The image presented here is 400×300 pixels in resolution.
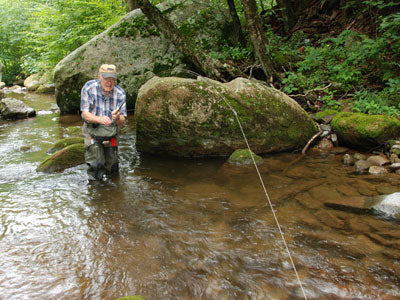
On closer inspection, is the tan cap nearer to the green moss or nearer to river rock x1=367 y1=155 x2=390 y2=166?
river rock x1=367 y1=155 x2=390 y2=166

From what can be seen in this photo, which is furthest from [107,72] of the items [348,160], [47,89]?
[47,89]

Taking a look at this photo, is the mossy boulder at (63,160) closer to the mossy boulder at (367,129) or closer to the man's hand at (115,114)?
the man's hand at (115,114)

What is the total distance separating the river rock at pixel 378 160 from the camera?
517cm

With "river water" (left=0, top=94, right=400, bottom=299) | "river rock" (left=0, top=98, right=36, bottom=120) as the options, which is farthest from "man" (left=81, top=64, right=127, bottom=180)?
"river rock" (left=0, top=98, right=36, bottom=120)

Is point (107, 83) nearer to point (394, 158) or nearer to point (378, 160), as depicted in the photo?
point (378, 160)

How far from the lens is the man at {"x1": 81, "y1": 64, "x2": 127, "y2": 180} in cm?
458

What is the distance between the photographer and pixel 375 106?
6230 mm

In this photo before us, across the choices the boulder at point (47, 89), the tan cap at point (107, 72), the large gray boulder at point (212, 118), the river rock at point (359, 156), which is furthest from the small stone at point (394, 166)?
the boulder at point (47, 89)

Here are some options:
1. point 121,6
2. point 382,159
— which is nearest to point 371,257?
point 382,159

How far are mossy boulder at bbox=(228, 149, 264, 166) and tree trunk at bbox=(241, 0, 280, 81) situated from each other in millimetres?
3676

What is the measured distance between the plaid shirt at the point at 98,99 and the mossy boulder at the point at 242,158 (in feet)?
7.53

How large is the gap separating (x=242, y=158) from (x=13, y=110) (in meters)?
10.1

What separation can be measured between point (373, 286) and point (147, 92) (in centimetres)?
484

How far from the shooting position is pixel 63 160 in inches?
235
